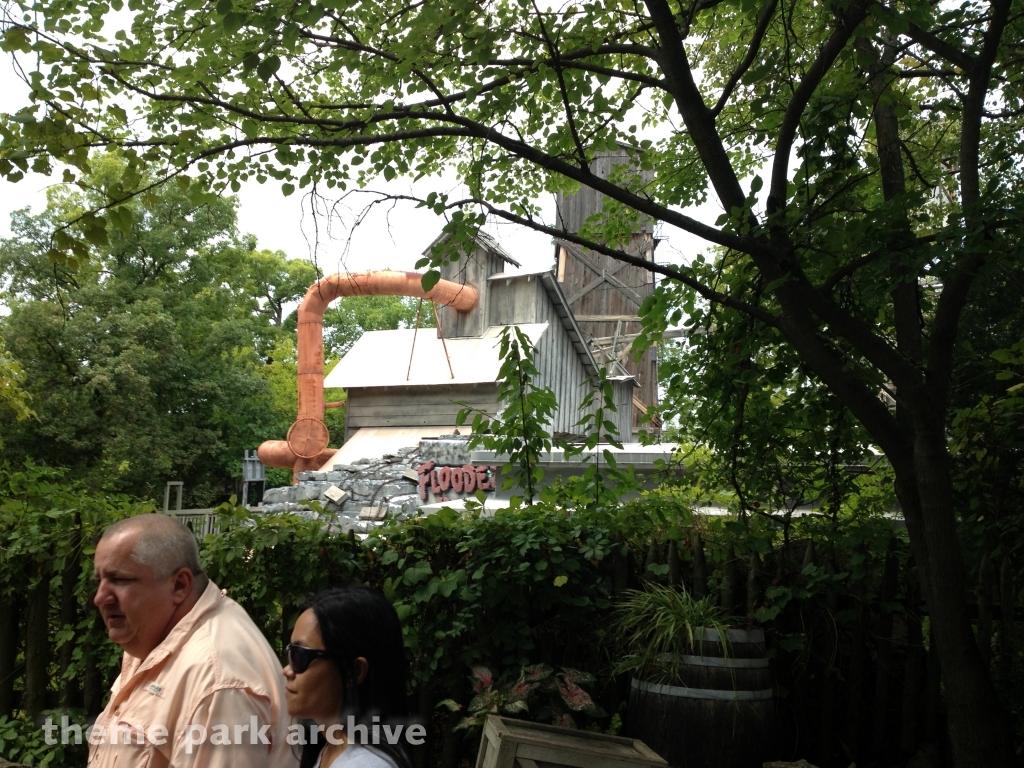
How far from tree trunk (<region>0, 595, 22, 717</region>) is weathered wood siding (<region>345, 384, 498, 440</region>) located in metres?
19.0

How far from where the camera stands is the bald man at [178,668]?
2404 millimetres

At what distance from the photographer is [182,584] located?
2768 millimetres

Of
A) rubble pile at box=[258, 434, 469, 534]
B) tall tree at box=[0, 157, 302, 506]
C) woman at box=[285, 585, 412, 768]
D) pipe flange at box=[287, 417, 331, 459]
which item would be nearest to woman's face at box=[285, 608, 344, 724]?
woman at box=[285, 585, 412, 768]

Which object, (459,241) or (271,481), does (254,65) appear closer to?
(459,241)

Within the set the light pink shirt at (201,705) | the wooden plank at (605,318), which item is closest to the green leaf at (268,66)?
the light pink shirt at (201,705)

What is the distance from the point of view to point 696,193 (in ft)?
25.4

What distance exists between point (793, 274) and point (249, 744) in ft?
10.4

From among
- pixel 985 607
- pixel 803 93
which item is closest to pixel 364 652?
pixel 803 93

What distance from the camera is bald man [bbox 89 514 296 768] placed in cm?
240

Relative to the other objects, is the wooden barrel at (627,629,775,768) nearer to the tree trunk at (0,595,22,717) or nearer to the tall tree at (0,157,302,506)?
the tree trunk at (0,595,22,717)

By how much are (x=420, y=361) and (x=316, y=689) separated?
79.8ft

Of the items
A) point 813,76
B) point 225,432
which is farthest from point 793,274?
point 225,432

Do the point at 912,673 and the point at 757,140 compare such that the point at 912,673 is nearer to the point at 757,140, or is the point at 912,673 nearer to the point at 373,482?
the point at 757,140

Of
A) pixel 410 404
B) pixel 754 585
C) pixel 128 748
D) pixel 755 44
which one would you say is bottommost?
pixel 128 748
